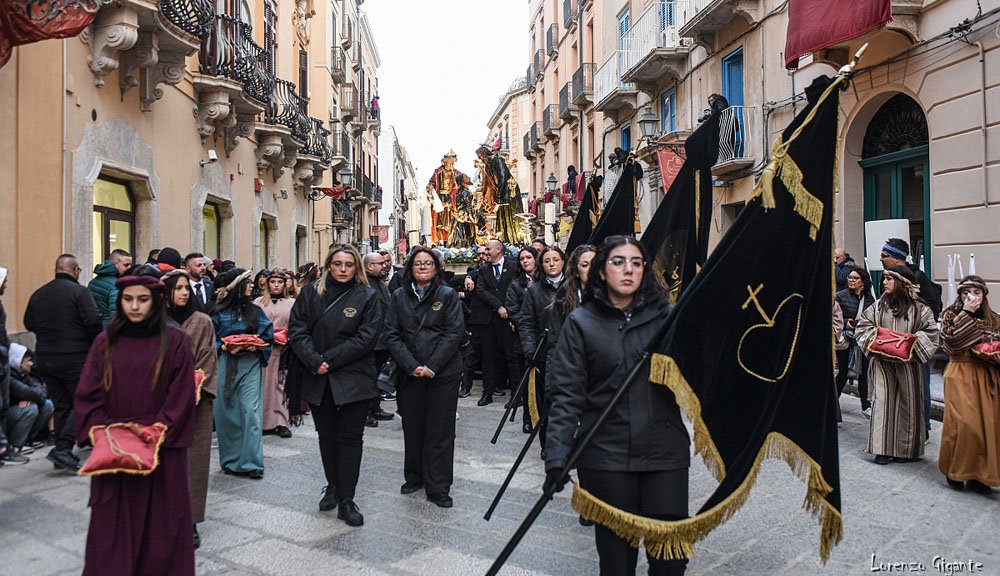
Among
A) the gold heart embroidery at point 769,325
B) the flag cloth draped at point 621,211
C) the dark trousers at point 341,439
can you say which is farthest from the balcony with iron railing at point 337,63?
the gold heart embroidery at point 769,325

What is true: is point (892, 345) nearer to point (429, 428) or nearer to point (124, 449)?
point (429, 428)

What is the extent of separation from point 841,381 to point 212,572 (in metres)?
7.24

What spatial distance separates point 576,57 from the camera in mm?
33562

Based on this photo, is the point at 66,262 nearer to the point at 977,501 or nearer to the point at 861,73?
the point at 977,501

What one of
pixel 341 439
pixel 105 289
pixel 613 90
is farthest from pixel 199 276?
pixel 613 90

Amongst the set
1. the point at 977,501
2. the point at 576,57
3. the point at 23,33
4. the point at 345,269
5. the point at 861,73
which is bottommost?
the point at 977,501

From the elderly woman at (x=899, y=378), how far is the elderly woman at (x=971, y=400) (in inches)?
24.1

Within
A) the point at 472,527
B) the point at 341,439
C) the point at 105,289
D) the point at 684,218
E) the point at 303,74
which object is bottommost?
the point at 472,527

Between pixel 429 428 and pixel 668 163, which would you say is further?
pixel 668 163

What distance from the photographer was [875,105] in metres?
13.4

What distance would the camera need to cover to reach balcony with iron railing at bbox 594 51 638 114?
81.1ft

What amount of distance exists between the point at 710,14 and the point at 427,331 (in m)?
13.9

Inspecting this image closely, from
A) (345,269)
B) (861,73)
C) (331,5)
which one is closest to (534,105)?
(331,5)

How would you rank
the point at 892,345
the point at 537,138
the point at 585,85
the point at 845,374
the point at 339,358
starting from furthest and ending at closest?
the point at 537,138 → the point at 585,85 → the point at 845,374 → the point at 892,345 → the point at 339,358
